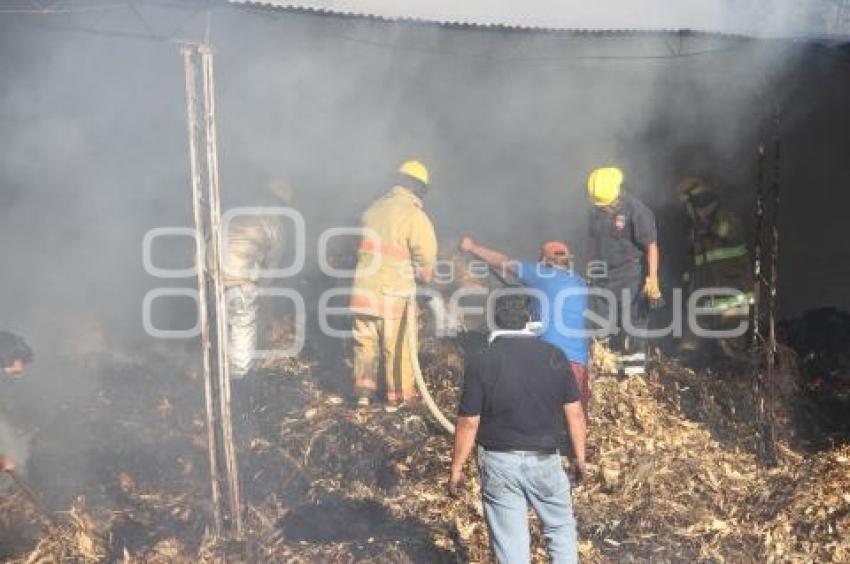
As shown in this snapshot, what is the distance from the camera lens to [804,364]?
840cm

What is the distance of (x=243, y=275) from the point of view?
8.06 metres

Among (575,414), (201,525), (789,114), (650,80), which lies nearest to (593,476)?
(575,414)

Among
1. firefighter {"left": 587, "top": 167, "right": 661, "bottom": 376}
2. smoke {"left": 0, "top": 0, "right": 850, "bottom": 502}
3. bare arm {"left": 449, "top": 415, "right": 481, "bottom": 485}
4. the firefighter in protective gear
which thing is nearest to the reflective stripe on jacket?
firefighter {"left": 587, "top": 167, "right": 661, "bottom": 376}

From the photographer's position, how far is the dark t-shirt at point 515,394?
4.25 meters

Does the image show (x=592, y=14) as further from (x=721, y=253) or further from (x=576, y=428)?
(x=576, y=428)

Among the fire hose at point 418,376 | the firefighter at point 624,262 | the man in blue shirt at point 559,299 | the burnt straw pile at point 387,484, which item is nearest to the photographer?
the burnt straw pile at point 387,484

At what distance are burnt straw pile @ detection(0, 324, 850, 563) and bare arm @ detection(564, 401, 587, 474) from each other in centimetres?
110

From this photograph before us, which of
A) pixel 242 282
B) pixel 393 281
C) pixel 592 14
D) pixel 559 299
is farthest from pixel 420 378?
pixel 592 14

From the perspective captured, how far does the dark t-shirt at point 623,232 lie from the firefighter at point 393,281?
175 cm

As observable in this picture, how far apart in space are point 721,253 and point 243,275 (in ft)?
16.4

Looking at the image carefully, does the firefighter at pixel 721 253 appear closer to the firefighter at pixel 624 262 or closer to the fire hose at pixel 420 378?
the firefighter at pixel 624 262

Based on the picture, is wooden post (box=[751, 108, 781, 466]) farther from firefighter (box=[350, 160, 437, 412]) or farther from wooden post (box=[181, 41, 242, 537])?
wooden post (box=[181, 41, 242, 537])

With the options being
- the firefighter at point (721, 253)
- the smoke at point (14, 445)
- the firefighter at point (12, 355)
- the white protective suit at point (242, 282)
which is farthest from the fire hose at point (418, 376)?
the firefighter at point (721, 253)

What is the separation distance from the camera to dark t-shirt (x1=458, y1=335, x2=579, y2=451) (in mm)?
4250
